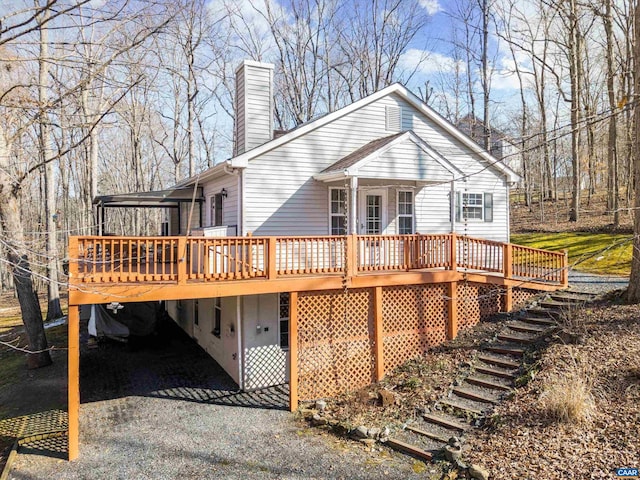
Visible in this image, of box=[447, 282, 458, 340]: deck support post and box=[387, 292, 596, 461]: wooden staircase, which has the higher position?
box=[447, 282, 458, 340]: deck support post

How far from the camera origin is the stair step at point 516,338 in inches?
398

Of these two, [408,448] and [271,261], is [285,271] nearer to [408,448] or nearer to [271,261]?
[271,261]

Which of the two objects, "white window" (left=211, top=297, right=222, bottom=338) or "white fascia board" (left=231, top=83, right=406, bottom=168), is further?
"white window" (left=211, top=297, right=222, bottom=338)

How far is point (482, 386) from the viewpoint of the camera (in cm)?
905

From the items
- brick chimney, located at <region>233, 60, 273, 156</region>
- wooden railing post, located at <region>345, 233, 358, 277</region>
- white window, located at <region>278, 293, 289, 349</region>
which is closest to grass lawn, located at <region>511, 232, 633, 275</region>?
wooden railing post, located at <region>345, 233, 358, 277</region>

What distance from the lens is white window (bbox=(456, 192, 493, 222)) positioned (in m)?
14.2

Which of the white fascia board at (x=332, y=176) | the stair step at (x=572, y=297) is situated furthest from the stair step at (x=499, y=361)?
the white fascia board at (x=332, y=176)

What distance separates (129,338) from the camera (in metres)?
15.2

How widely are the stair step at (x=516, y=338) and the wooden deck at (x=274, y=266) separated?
1.38 meters

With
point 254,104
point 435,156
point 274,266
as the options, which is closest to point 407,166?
point 435,156

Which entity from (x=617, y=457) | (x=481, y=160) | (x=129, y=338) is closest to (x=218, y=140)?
(x=129, y=338)

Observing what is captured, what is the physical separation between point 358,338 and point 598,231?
16.1 metres

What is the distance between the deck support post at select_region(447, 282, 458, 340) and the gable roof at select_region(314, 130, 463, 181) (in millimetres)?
3230

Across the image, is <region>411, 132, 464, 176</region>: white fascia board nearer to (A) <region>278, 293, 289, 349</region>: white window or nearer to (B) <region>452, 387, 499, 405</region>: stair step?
(A) <region>278, 293, 289, 349</region>: white window
